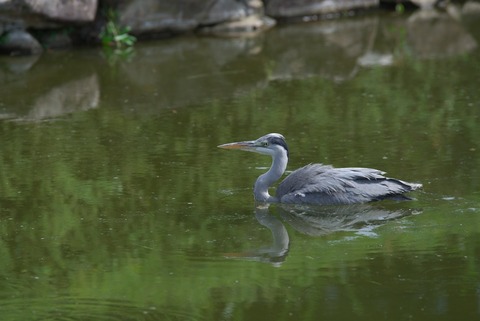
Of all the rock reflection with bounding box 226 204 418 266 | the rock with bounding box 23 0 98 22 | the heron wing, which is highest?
the heron wing

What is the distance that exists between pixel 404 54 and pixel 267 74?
7.67ft

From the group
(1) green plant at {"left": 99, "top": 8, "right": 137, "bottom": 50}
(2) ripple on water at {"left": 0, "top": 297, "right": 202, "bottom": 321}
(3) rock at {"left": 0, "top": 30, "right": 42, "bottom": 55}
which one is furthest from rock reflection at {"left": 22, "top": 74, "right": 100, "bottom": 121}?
(2) ripple on water at {"left": 0, "top": 297, "right": 202, "bottom": 321}

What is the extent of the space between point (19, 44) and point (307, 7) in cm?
532

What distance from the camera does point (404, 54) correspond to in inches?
615

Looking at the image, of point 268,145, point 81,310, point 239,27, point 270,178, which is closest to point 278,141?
point 268,145

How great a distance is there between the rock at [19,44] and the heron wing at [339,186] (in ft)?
25.6

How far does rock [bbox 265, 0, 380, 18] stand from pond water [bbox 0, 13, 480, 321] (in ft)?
6.67

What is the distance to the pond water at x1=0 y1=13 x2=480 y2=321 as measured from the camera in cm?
723

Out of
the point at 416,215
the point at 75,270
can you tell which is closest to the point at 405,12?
the point at 416,215

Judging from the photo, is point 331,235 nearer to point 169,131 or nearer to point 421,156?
point 421,156

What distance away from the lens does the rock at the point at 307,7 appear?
1844 centimetres

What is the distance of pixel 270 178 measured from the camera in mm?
9453

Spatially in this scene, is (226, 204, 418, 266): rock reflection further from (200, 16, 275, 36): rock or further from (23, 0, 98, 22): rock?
(200, 16, 275, 36): rock

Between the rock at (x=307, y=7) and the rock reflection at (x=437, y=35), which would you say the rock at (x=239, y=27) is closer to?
the rock at (x=307, y=7)
